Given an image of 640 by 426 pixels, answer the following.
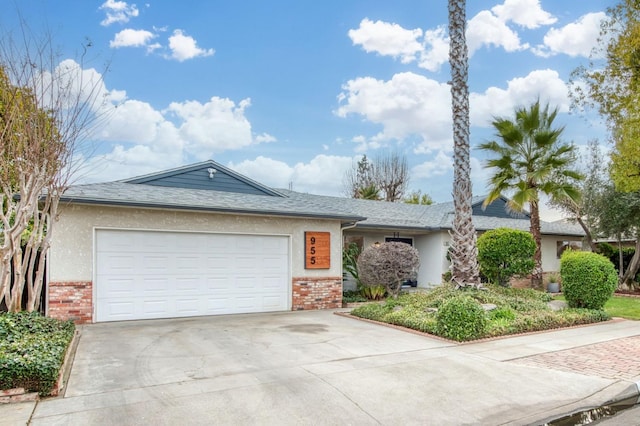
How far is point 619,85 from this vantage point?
45.9ft

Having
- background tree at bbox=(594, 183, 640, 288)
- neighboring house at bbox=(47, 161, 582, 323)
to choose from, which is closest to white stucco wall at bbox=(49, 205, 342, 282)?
neighboring house at bbox=(47, 161, 582, 323)

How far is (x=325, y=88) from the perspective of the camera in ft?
55.8

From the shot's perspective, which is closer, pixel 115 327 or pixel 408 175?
pixel 115 327

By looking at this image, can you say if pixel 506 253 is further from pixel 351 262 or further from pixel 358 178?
pixel 358 178

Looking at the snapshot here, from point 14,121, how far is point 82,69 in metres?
1.53

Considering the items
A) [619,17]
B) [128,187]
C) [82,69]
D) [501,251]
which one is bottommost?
[501,251]

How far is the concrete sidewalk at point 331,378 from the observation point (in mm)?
4305

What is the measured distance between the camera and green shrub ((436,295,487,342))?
25.5ft

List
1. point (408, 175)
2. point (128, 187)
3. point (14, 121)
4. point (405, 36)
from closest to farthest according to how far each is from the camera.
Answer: point (14, 121) < point (128, 187) < point (405, 36) < point (408, 175)

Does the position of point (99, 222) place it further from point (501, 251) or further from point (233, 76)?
point (501, 251)

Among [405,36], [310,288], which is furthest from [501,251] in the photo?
[405,36]

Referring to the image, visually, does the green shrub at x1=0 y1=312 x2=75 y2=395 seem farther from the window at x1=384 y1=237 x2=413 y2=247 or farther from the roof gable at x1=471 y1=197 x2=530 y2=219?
the roof gable at x1=471 y1=197 x2=530 y2=219

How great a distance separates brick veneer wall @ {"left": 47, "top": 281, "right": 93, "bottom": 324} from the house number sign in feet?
18.1

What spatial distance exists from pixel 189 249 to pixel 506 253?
31.7 feet
